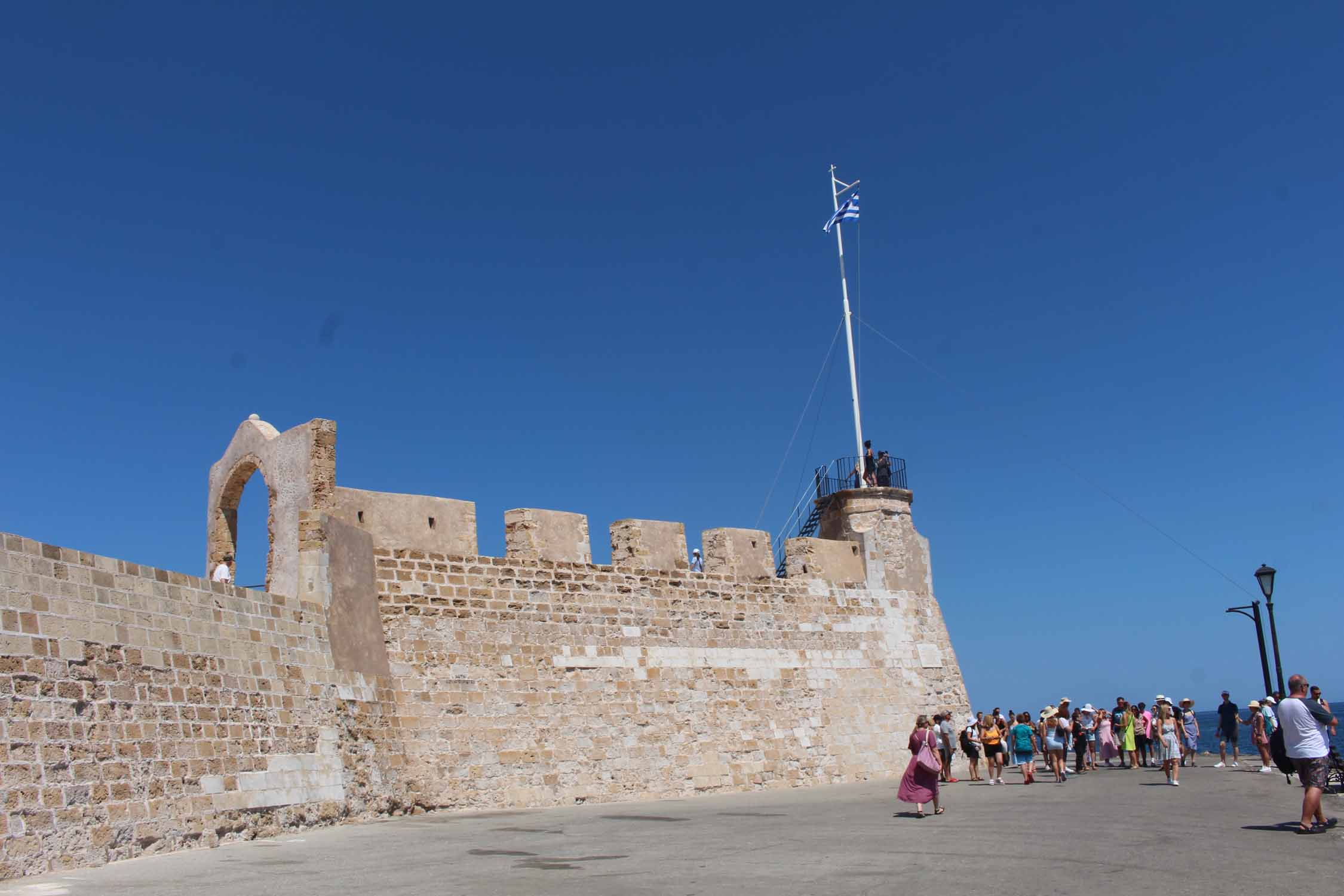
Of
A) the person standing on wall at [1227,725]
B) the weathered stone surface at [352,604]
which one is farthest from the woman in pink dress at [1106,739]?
the weathered stone surface at [352,604]

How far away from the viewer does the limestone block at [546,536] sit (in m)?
14.7

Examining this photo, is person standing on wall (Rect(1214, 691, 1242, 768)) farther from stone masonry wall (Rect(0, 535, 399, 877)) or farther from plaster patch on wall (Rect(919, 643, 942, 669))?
stone masonry wall (Rect(0, 535, 399, 877))

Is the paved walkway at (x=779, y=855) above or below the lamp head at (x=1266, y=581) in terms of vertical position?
below

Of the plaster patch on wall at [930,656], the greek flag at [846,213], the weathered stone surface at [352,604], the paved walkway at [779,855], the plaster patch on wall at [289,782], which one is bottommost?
the paved walkway at [779,855]

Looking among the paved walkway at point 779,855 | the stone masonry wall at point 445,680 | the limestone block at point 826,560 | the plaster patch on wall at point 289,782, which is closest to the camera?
the paved walkway at point 779,855

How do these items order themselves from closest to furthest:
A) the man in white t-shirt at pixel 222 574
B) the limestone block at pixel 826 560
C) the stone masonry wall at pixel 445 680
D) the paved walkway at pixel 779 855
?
the paved walkway at pixel 779 855 < the stone masonry wall at pixel 445 680 < the man in white t-shirt at pixel 222 574 < the limestone block at pixel 826 560

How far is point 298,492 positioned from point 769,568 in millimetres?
7696

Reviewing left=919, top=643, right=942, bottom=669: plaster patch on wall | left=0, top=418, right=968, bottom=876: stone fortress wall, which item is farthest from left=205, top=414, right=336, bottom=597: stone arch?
left=919, top=643, right=942, bottom=669: plaster patch on wall

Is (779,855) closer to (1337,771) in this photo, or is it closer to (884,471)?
(1337,771)

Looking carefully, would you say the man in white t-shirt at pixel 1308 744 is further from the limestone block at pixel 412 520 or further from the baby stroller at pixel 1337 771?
the limestone block at pixel 412 520

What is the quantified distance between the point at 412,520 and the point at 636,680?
380 centimetres

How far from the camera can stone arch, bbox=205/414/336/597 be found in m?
12.5

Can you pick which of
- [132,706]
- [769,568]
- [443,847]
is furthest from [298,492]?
[769,568]

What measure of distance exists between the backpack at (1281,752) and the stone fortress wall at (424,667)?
7.66 metres
